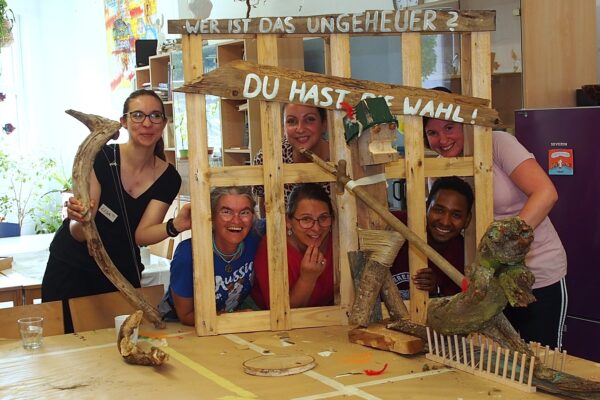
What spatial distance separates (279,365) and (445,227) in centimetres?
98

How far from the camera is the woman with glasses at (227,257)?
2.96 meters

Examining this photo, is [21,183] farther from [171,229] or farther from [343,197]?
[343,197]

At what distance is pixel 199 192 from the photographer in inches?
114

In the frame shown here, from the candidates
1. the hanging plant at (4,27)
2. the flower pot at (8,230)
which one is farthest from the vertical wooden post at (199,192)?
the hanging plant at (4,27)

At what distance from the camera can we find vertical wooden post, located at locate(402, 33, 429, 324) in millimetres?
2947

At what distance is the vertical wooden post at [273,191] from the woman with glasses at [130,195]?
20.9 inches

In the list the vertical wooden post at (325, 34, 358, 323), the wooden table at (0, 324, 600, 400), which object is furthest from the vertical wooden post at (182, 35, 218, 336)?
the vertical wooden post at (325, 34, 358, 323)

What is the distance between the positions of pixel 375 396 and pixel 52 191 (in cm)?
955

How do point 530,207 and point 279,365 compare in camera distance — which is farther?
point 530,207

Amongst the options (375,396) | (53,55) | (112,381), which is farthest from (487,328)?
(53,55)

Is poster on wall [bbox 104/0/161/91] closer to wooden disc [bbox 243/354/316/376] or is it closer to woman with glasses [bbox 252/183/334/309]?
woman with glasses [bbox 252/183/334/309]

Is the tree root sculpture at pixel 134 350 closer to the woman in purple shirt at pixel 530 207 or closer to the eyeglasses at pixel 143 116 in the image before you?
the eyeglasses at pixel 143 116

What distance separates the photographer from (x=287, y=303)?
2951mm

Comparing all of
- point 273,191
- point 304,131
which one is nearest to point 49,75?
point 304,131
